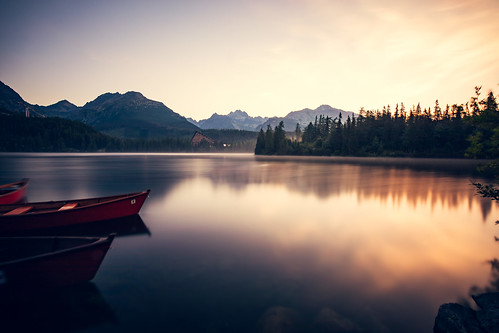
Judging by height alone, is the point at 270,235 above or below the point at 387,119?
below

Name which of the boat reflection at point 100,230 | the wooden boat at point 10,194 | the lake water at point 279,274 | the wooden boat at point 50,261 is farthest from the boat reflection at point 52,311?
the wooden boat at point 10,194

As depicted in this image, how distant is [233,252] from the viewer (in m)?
12.9

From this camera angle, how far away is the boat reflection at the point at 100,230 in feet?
48.3

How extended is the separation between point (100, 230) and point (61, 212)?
2.39m

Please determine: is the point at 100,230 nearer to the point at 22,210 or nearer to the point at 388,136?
the point at 22,210

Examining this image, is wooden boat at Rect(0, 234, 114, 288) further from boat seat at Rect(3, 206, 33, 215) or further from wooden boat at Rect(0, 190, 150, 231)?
boat seat at Rect(3, 206, 33, 215)

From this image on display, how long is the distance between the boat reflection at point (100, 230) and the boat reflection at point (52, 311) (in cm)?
637

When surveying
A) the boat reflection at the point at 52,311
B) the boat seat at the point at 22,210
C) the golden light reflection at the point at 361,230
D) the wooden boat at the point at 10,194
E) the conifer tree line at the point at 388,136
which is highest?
the conifer tree line at the point at 388,136

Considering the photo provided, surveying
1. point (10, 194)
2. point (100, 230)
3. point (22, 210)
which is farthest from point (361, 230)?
point (10, 194)

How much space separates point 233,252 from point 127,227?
847cm

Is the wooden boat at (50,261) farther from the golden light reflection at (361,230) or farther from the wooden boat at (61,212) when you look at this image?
the golden light reflection at (361,230)

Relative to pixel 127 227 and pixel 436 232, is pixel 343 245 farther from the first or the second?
pixel 127 227

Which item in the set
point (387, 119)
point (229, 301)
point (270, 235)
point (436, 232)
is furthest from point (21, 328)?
point (387, 119)

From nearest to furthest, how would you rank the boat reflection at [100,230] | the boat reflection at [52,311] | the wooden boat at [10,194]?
1. the boat reflection at [52,311]
2. the boat reflection at [100,230]
3. the wooden boat at [10,194]
